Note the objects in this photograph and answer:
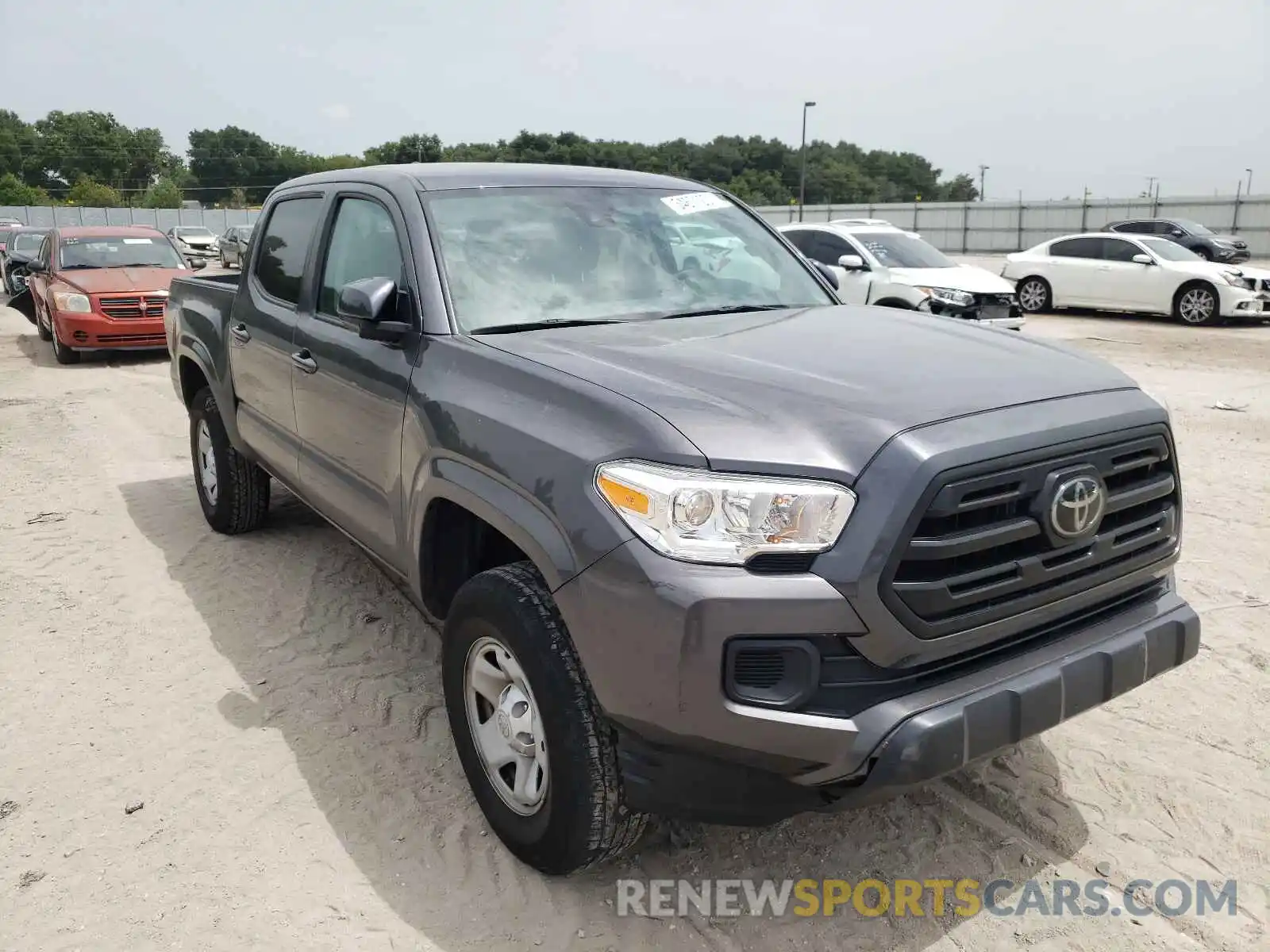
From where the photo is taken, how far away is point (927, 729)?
2.20 m

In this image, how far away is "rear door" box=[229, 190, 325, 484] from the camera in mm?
4332

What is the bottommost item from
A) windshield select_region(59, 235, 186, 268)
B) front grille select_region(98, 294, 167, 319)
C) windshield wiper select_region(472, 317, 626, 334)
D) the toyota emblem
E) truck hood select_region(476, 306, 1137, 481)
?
front grille select_region(98, 294, 167, 319)

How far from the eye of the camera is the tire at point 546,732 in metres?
2.50

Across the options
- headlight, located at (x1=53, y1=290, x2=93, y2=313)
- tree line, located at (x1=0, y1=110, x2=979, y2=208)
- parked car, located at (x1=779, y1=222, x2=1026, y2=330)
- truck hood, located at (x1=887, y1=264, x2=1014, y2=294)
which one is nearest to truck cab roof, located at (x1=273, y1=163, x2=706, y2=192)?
parked car, located at (x1=779, y1=222, x2=1026, y2=330)

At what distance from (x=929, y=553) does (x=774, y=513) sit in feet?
1.15

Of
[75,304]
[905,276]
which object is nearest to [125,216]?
[75,304]

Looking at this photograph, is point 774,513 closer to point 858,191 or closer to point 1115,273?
point 1115,273

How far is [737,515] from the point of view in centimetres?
A: 226

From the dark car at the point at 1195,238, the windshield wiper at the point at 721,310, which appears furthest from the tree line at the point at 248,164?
the windshield wiper at the point at 721,310

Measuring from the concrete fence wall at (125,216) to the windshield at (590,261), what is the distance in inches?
2309

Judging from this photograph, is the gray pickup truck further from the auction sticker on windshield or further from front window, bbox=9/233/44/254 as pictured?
front window, bbox=9/233/44/254

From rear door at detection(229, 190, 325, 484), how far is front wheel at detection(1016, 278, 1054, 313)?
51.2ft

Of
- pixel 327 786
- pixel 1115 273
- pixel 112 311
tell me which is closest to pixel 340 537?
pixel 327 786

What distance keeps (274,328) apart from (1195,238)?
84.2ft
